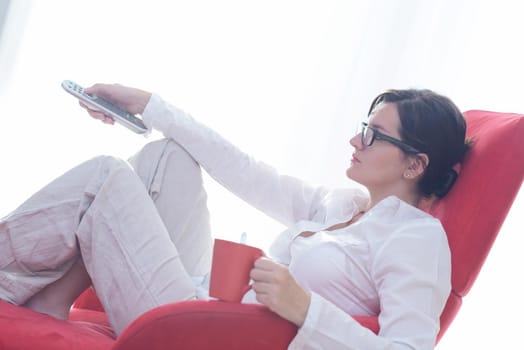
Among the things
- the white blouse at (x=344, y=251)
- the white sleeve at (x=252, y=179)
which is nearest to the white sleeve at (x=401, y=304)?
the white blouse at (x=344, y=251)

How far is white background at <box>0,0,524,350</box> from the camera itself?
2.60 meters

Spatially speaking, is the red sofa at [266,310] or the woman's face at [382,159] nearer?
the red sofa at [266,310]

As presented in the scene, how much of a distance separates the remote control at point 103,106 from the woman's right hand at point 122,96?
0.05 ft

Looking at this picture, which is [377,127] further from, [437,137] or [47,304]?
[47,304]

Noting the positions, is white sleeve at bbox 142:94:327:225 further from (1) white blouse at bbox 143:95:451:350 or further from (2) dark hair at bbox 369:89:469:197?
(2) dark hair at bbox 369:89:469:197

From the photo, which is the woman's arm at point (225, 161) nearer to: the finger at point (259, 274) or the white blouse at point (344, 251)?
the white blouse at point (344, 251)

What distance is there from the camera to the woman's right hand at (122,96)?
1.63 m

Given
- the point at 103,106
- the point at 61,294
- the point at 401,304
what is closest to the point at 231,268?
the point at 401,304

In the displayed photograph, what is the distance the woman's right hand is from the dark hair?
581 millimetres

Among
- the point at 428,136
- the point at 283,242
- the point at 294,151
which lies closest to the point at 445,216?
the point at 428,136

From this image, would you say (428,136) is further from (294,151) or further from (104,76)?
(104,76)

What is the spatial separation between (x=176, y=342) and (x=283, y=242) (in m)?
0.56

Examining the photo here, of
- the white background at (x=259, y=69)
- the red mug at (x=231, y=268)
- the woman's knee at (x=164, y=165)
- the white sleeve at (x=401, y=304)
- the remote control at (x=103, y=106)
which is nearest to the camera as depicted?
the red mug at (x=231, y=268)

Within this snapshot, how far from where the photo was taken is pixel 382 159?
4.91 feet
